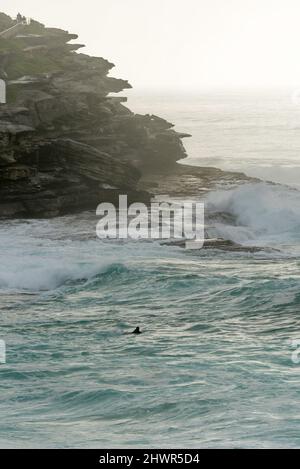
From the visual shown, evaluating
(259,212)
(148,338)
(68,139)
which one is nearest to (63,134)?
(68,139)

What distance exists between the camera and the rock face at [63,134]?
48.2 metres

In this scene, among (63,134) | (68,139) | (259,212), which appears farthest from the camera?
(63,134)

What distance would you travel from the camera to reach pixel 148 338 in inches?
1113

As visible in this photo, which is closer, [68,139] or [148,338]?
[148,338]

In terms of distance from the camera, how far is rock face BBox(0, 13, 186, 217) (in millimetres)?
48156

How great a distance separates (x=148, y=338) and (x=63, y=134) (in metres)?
29.5

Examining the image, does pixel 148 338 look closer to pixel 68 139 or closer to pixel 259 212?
pixel 259 212

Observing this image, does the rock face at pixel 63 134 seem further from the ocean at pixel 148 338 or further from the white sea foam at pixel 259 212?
the white sea foam at pixel 259 212

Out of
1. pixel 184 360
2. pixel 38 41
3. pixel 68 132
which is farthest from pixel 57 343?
pixel 38 41

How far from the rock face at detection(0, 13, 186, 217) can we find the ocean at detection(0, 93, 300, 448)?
2456mm

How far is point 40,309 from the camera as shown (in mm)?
32031
